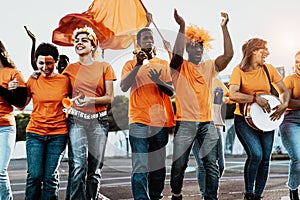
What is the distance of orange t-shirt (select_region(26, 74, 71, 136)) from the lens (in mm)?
4879

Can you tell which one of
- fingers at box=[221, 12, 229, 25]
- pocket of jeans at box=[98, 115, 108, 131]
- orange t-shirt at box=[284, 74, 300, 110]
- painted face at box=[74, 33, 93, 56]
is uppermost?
fingers at box=[221, 12, 229, 25]

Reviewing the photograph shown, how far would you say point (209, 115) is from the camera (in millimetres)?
5293

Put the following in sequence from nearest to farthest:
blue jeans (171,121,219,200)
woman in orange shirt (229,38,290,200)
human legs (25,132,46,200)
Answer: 1. human legs (25,132,46,200)
2. blue jeans (171,121,219,200)
3. woman in orange shirt (229,38,290,200)

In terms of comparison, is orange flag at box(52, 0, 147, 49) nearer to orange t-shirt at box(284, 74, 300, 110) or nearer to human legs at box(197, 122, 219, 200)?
human legs at box(197, 122, 219, 200)

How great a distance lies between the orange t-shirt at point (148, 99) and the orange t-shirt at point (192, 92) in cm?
12

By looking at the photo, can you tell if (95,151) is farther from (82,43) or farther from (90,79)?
(82,43)

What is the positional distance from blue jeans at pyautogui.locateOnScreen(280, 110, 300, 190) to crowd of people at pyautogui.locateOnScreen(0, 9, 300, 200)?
1.48ft

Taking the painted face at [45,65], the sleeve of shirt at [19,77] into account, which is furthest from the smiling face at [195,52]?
the sleeve of shirt at [19,77]

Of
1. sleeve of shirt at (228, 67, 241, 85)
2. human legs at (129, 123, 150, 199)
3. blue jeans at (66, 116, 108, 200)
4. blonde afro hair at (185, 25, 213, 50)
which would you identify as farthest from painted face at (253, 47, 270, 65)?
blue jeans at (66, 116, 108, 200)

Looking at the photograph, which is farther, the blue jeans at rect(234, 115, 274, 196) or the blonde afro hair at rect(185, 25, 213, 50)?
the blue jeans at rect(234, 115, 274, 196)

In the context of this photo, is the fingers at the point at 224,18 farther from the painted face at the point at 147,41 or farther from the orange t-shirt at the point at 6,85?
the orange t-shirt at the point at 6,85

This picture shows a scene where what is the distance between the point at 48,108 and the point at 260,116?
2326mm

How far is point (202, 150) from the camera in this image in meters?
5.27

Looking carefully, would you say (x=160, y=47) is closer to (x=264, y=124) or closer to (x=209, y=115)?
(x=209, y=115)
